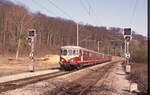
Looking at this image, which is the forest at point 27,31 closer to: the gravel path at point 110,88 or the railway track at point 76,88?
the gravel path at point 110,88

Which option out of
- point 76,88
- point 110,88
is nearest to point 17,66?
point 76,88

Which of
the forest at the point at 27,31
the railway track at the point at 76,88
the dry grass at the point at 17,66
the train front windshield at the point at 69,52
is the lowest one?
the dry grass at the point at 17,66

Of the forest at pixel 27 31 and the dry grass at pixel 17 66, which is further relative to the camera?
the forest at pixel 27 31

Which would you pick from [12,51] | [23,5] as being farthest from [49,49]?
[23,5]

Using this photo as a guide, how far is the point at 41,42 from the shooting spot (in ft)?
242

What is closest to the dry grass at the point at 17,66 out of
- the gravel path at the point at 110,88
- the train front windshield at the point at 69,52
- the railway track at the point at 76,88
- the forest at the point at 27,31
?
the train front windshield at the point at 69,52

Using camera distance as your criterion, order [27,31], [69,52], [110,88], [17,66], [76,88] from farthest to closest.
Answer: [27,31]
[17,66]
[69,52]
[110,88]
[76,88]

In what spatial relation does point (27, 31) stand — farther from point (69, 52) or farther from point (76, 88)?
point (76, 88)

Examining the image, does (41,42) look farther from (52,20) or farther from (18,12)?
Result: (18,12)

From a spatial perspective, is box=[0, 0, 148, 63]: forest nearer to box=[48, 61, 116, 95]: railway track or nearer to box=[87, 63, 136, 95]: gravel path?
box=[87, 63, 136, 95]: gravel path

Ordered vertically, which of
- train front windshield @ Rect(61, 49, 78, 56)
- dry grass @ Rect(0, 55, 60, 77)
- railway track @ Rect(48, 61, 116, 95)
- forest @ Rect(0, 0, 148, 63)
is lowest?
dry grass @ Rect(0, 55, 60, 77)

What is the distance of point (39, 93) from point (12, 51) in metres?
48.1

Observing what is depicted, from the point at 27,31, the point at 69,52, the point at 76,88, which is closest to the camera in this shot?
the point at 76,88

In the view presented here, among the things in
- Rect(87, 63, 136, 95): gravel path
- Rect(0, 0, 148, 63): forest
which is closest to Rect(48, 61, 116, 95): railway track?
Rect(87, 63, 136, 95): gravel path
